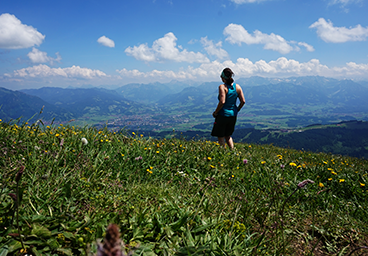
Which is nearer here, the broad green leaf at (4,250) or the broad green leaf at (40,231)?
the broad green leaf at (4,250)

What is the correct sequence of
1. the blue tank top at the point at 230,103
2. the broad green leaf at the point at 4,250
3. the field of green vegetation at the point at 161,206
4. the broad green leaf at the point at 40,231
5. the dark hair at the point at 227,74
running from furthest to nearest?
the blue tank top at the point at 230,103, the dark hair at the point at 227,74, the field of green vegetation at the point at 161,206, the broad green leaf at the point at 40,231, the broad green leaf at the point at 4,250

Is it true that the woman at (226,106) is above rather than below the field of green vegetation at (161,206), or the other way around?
above

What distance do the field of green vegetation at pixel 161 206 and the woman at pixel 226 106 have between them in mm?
2764

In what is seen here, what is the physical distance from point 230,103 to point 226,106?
0.63ft

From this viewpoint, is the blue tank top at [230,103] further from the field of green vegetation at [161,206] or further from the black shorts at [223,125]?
the field of green vegetation at [161,206]

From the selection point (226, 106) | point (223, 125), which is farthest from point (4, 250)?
point (226, 106)


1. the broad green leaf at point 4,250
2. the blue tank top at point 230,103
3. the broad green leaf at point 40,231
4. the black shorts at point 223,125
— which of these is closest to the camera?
the broad green leaf at point 4,250

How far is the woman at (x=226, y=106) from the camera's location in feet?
25.4

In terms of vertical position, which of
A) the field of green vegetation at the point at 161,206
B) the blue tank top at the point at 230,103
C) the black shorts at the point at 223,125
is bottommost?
the field of green vegetation at the point at 161,206

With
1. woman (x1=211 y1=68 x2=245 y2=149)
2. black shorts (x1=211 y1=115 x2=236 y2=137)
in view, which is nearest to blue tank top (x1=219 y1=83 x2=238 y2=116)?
woman (x1=211 y1=68 x2=245 y2=149)

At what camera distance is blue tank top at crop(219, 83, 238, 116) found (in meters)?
7.91

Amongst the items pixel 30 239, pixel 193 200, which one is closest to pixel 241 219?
pixel 193 200

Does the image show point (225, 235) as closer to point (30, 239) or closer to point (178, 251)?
point (178, 251)

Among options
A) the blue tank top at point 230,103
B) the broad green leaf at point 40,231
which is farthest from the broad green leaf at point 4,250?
the blue tank top at point 230,103
